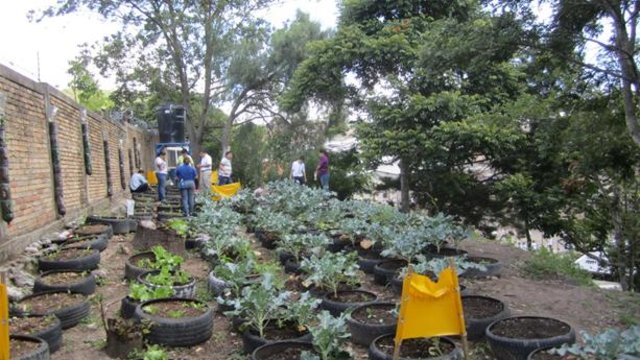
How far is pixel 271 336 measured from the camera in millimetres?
4723

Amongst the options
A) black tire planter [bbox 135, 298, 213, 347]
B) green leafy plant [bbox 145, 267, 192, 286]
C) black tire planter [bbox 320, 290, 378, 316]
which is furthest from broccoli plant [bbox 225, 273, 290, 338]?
green leafy plant [bbox 145, 267, 192, 286]

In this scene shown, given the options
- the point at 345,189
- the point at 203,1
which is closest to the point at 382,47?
the point at 345,189

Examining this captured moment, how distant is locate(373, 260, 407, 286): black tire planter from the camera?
7.04m

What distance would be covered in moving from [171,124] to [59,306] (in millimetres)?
20086

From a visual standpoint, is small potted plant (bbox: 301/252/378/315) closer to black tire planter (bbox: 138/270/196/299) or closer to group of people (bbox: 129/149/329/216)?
black tire planter (bbox: 138/270/196/299)

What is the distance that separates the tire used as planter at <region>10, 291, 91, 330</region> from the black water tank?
1963 cm

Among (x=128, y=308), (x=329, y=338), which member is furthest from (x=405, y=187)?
(x=329, y=338)

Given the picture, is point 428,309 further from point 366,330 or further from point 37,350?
point 37,350

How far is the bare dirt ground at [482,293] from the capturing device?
16.1 ft

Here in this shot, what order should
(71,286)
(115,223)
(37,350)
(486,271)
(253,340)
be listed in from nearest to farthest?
(37,350)
(253,340)
(71,286)
(486,271)
(115,223)

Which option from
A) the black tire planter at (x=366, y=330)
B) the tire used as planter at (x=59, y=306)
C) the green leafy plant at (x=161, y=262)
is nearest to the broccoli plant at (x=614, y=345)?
the black tire planter at (x=366, y=330)

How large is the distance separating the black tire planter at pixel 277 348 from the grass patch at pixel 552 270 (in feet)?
15.1

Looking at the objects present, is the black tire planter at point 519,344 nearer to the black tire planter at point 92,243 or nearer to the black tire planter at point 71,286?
the black tire planter at point 71,286

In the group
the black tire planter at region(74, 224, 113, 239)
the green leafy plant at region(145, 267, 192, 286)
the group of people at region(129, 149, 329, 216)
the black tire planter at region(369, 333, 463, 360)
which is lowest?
the black tire planter at region(369, 333, 463, 360)
